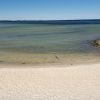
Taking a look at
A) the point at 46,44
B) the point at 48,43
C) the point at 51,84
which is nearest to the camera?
the point at 51,84

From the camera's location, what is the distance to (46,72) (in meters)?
13.5

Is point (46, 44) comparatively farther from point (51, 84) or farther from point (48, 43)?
point (51, 84)

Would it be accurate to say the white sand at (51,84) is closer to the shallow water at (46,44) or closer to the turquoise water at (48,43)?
the shallow water at (46,44)

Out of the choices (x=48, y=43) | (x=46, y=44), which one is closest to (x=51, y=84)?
(x=46, y=44)

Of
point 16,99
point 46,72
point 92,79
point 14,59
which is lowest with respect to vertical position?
point 14,59

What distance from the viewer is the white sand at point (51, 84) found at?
9.31 meters

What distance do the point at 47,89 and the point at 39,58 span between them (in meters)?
8.75

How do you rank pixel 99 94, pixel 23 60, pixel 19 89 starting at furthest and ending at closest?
pixel 23 60, pixel 19 89, pixel 99 94

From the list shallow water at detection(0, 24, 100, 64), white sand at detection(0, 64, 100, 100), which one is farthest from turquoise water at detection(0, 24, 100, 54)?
white sand at detection(0, 64, 100, 100)

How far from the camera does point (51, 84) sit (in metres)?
11.1

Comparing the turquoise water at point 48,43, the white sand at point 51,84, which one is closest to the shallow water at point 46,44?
the turquoise water at point 48,43

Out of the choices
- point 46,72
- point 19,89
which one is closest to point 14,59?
point 46,72

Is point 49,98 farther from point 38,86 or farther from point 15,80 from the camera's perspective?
point 15,80

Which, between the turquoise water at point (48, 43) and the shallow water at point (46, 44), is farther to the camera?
the turquoise water at point (48, 43)
